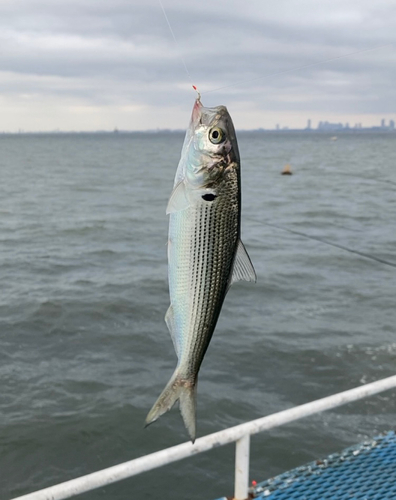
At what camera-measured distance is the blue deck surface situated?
466cm

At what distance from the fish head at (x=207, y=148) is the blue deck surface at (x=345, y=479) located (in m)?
3.39

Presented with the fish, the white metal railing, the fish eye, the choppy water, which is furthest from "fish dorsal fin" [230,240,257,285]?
the choppy water

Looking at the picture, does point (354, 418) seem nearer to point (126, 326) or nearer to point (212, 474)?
point (212, 474)

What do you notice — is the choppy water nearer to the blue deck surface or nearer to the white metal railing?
the blue deck surface

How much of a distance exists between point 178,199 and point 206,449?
2654 millimetres

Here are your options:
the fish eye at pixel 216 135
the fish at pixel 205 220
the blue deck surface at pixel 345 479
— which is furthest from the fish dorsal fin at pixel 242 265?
the blue deck surface at pixel 345 479

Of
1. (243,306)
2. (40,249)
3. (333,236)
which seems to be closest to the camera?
(243,306)

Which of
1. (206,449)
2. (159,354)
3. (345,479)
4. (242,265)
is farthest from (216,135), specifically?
(159,354)

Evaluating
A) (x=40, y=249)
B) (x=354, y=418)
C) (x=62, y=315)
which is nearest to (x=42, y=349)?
(x=62, y=315)

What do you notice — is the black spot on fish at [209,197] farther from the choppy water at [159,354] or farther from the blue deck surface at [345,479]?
the choppy water at [159,354]

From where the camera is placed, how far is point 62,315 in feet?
48.8

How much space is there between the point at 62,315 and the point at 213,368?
503cm

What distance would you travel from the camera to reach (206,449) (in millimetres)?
4180

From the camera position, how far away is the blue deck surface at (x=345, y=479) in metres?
4.66
